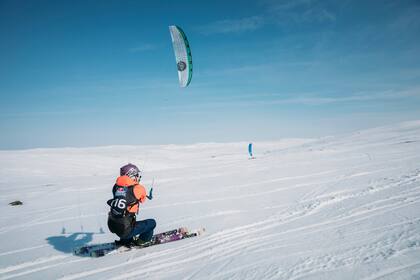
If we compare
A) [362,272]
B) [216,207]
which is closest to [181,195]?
[216,207]

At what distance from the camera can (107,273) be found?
4879mm

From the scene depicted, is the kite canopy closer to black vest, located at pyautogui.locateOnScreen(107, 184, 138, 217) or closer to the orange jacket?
the orange jacket

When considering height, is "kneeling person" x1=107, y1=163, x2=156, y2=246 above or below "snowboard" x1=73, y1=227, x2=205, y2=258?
above

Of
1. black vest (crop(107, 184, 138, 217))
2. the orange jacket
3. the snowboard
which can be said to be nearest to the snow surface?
the snowboard

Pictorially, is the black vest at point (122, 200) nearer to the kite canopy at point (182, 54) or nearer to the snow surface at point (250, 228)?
the snow surface at point (250, 228)

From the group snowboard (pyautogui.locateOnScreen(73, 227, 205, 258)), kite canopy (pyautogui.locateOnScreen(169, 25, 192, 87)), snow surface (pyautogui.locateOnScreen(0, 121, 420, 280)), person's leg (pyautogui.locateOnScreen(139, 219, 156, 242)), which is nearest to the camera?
snow surface (pyautogui.locateOnScreen(0, 121, 420, 280))

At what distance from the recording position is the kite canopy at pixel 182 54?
11.4 meters

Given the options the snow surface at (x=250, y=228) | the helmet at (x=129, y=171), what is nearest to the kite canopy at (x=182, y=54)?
the snow surface at (x=250, y=228)

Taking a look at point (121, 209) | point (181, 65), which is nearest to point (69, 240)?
point (121, 209)

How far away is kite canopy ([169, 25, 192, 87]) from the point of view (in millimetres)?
11438

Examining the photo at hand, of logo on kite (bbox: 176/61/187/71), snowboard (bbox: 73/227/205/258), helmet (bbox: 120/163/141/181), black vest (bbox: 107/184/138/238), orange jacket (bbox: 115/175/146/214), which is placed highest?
logo on kite (bbox: 176/61/187/71)

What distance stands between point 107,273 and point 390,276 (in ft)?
12.9

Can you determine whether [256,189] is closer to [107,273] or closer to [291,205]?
[291,205]

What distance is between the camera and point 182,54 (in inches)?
479
